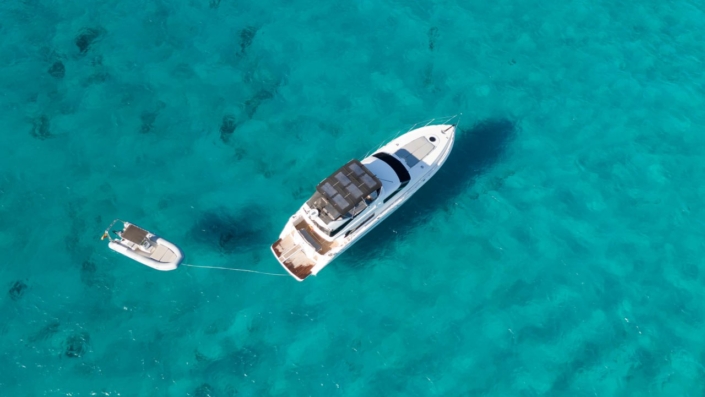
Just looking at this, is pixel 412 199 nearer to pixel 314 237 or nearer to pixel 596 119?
pixel 314 237

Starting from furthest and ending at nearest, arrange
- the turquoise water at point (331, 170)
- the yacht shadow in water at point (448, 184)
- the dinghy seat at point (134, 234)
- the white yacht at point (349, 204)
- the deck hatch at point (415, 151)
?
the deck hatch at point (415, 151) → the yacht shadow in water at point (448, 184) → the dinghy seat at point (134, 234) → the turquoise water at point (331, 170) → the white yacht at point (349, 204)

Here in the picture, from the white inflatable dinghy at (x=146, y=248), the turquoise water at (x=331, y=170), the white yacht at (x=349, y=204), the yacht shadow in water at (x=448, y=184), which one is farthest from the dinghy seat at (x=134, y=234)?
the yacht shadow in water at (x=448, y=184)

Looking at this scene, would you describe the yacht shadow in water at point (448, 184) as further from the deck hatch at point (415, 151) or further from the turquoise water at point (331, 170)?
the deck hatch at point (415, 151)

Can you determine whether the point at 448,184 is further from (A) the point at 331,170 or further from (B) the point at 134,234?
(B) the point at 134,234

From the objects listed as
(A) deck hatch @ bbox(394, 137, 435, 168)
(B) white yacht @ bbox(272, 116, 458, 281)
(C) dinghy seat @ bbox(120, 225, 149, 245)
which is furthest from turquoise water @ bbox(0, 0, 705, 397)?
(A) deck hatch @ bbox(394, 137, 435, 168)

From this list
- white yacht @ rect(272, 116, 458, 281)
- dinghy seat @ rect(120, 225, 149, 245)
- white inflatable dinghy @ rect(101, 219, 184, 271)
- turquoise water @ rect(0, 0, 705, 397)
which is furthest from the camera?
dinghy seat @ rect(120, 225, 149, 245)

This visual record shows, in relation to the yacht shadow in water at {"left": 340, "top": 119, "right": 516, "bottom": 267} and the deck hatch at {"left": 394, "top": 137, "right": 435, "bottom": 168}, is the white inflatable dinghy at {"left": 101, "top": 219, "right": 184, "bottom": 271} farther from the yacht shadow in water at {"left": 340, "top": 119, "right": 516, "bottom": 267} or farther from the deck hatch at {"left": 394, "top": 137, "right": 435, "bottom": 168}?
the deck hatch at {"left": 394, "top": 137, "right": 435, "bottom": 168}
